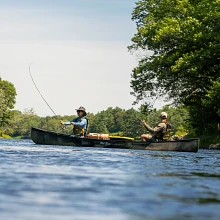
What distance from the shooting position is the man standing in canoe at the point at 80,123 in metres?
25.0

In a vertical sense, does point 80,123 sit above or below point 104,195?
above

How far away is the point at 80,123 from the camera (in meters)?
25.4

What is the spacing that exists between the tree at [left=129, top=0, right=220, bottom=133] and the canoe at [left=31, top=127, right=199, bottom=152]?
28.9ft

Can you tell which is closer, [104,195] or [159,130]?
[104,195]

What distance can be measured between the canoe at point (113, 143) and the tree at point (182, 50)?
8799 mm

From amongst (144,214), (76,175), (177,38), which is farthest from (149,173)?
(177,38)

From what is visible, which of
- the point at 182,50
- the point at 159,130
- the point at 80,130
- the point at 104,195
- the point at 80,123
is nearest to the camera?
the point at 104,195

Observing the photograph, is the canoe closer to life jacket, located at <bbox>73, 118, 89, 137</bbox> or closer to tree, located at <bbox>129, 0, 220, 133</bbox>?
life jacket, located at <bbox>73, 118, 89, 137</bbox>

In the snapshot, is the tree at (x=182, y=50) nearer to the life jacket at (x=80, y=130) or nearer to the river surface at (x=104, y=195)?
the life jacket at (x=80, y=130)

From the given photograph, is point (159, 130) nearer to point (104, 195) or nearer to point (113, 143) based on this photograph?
point (113, 143)

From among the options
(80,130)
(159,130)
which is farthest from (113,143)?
(159,130)

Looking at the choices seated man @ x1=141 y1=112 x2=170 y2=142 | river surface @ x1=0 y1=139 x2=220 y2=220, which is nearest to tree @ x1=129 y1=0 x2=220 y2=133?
seated man @ x1=141 y1=112 x2=170 y2=142

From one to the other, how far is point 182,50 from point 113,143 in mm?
13302

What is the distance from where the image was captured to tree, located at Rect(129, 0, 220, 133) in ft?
111
